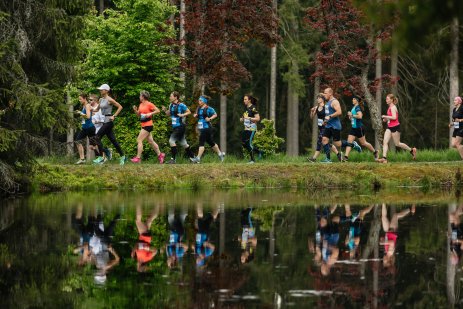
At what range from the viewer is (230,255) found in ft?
38.9

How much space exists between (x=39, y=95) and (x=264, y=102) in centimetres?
4227

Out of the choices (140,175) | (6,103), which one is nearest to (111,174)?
(140,175)

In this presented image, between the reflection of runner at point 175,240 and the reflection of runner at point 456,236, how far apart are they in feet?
9.93

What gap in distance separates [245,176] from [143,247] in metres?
13.4

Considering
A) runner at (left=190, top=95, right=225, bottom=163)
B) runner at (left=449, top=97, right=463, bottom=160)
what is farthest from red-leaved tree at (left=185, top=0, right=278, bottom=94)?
runner at (left=449, top=97, right=463, bottom=160)

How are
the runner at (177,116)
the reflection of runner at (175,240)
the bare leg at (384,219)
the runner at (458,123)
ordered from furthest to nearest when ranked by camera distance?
the runner at (177,116), the runner at (458,123), the bare leg at (384,219), the reflection of runner at (175,240)

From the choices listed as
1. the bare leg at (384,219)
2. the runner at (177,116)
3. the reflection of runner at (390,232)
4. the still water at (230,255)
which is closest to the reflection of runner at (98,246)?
the still water at (230,255)

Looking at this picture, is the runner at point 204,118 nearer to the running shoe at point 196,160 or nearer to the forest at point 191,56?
the running shoe at point 196,160

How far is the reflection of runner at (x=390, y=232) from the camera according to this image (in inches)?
455

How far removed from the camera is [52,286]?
973 cm

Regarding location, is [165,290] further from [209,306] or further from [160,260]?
[160,260]

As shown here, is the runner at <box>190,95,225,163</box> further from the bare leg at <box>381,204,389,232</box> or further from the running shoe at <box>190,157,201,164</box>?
the bare leg at <box>381,204,389,232</box>

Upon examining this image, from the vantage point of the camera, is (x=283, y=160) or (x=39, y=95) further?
(x=283, y=160)

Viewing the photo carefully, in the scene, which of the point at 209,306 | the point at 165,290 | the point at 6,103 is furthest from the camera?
the point at 6,103
